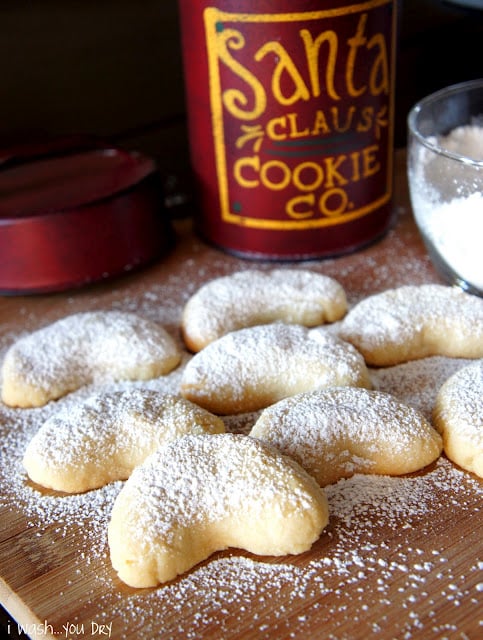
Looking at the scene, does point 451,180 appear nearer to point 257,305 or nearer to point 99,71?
point 257,305

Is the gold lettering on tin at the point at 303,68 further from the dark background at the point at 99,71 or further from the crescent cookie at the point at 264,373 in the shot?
the crescent cookie at the point at 264,373

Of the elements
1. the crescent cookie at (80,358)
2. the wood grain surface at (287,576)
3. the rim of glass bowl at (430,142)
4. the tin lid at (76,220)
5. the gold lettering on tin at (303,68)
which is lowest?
the wood grain surface at (287,576)

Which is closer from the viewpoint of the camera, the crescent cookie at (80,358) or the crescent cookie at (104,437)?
the crescent cookie at (104,437)

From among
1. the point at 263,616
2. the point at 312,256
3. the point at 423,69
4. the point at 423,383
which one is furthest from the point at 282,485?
the point at 423,69

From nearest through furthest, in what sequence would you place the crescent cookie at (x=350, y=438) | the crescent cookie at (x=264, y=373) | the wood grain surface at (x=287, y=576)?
the wood grain surface at (x=287, y=576) < the crescent cookie at (x=350, y=438) < the crescent cookie at (x=264, y=373)

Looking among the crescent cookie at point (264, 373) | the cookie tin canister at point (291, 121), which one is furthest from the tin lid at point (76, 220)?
the crescent cookie at point (264, 373)

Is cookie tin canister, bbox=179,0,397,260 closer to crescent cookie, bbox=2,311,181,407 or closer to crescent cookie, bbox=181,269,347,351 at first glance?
crescent cookie, bbox=181,269,347,351

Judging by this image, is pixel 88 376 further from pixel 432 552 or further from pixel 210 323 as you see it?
pixel 432 552
